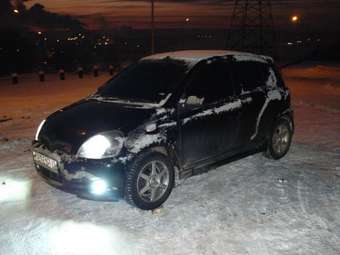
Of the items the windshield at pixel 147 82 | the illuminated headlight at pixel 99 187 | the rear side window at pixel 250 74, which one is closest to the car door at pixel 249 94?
the rear side window at pixel 250 74

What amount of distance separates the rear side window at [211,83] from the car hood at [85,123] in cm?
77

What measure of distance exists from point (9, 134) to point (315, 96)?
1150 cm

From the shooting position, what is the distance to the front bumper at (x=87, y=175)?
15.5 ft

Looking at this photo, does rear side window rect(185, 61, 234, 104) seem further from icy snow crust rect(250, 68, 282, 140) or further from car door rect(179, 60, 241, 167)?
icy snow crust rect(250, 68, 282, 140)

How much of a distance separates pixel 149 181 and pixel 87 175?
78 cm

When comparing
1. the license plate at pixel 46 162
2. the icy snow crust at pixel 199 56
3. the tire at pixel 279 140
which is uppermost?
the icy snow crust at pixel 199 56

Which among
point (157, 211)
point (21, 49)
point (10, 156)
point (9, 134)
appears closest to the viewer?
point (157, 211)

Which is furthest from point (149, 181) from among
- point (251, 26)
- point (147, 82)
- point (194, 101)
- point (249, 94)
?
point (251, 26)

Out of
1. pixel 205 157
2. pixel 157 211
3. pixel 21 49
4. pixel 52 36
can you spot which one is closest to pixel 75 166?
pixel 157 211

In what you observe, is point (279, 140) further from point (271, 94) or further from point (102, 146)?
point (102, 146)

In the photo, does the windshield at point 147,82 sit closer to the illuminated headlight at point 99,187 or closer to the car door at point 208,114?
the car door at point 208,114

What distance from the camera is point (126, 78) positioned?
6305mm

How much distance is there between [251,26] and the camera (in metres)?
50.8

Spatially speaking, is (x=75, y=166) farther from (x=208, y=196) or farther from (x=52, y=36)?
(x=52, y=36)
